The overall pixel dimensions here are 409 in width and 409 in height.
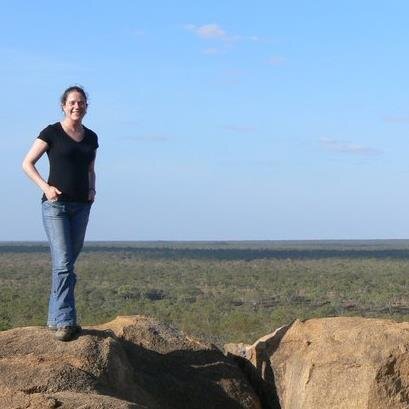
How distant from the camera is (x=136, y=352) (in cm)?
759

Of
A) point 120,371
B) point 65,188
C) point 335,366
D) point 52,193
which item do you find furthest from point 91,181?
point 335,366

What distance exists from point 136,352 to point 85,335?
0.80 metres

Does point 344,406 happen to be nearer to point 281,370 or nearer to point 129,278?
point 281,370

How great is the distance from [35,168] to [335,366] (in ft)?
8.44

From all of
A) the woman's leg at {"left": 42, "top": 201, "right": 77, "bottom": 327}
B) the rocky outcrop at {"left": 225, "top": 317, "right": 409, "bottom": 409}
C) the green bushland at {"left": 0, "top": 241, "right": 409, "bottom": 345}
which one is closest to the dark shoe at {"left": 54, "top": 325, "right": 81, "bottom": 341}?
the woman's leg at {"left": 42, "top": 201, "right": 77, "bottom": 327}

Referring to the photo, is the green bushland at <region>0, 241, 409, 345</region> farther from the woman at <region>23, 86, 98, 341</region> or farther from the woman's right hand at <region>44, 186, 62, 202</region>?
the woman's right hand at <region>44, 186, 62, 202</region>

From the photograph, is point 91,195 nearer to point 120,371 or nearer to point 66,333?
point 66,333

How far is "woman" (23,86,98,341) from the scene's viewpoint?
699 centimetres

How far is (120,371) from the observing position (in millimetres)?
6586

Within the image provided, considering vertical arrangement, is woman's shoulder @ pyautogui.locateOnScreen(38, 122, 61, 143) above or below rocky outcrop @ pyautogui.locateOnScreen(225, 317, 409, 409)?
above

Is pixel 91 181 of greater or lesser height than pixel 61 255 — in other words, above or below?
above

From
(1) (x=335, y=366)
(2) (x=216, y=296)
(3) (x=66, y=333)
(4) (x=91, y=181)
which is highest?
(4) (x=91, y=181)

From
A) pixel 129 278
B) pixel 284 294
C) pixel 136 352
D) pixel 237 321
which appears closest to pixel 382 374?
pixel 136 352

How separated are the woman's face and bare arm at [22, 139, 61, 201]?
0.95 feet
